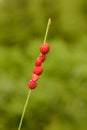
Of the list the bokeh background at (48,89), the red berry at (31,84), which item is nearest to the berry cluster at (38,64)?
the red berry at (31,84)

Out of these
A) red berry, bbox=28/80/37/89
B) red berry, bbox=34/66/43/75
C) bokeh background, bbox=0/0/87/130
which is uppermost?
bokeh background, bbox=0/0/87/130

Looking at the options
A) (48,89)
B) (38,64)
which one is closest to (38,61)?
(38,64)

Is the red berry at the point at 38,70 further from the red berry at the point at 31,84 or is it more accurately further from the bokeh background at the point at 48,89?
the bokeh background at the point at 48,89

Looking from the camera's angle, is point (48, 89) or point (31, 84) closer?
point (31, 84)

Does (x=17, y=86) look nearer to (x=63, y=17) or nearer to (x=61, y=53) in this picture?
(x=61, y=53)

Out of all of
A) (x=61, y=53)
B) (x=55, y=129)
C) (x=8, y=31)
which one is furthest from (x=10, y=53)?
(x=8, y=31)

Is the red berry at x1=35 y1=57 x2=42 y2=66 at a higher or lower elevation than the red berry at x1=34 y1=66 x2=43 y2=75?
higher

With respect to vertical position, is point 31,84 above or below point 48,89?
below

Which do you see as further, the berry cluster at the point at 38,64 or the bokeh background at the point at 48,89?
the bokeh background at the point at 48,89

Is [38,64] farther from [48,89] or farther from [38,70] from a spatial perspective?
[48,89]

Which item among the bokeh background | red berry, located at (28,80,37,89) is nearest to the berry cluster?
red berry, located at (28,80,37,89)

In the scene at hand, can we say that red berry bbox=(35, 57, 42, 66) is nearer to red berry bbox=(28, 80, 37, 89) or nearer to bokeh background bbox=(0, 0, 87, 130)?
red berry bbox=(28, 80, 37, 89)

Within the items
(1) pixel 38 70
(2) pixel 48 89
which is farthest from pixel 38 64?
(2) pixel 48 89
